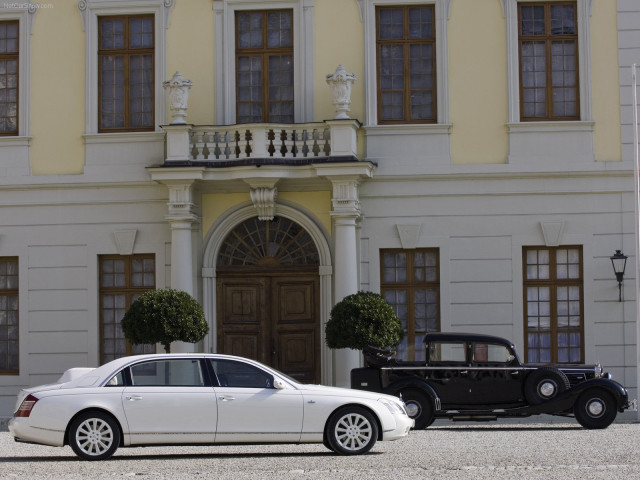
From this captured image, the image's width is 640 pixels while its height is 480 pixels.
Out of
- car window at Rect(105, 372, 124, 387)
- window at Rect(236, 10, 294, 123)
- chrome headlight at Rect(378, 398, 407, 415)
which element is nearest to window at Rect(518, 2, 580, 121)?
window at Rect(236, 10, 294, 123)

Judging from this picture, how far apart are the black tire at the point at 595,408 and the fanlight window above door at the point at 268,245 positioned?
6.54 meters

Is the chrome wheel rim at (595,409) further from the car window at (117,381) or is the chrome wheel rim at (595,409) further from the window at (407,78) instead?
the car window at (117,381)

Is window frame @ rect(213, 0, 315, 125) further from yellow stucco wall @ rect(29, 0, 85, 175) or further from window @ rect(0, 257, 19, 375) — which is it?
window @ rect(0, 257, 19, 375)

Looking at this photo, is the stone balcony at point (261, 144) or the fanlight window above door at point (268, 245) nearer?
the stone balcony at point (261, 144)

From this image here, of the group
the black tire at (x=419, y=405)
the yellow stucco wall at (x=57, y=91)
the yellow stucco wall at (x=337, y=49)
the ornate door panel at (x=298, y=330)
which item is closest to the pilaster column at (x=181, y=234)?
the ornate door panel at (x=298, y=330)

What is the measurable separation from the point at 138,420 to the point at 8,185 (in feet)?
34.6

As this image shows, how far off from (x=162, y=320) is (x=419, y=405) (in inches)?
195

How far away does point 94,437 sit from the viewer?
1378cm

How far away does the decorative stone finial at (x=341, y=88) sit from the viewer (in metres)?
21.5

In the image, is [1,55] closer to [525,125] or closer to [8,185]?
[8,185]

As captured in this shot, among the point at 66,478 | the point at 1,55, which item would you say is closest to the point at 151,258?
the point at 1,55

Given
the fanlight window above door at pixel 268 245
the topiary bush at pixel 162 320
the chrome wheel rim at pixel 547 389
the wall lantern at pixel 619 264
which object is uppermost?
the fanlight window above door at pixel 268 245

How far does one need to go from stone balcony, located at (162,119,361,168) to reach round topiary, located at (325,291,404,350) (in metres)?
2.86

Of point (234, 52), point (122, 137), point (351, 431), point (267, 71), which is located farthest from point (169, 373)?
point (234, 52)
